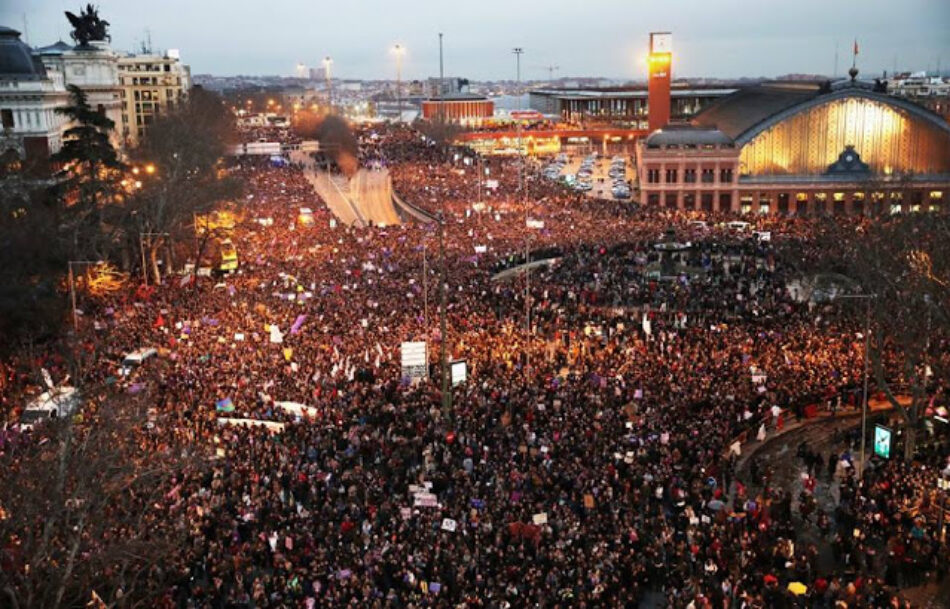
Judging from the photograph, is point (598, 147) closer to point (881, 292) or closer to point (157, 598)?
point (881, 292)

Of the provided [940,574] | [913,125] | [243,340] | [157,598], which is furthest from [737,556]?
[913,125]

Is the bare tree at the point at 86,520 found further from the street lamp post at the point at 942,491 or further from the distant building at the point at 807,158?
the distant building at the point at 807,158

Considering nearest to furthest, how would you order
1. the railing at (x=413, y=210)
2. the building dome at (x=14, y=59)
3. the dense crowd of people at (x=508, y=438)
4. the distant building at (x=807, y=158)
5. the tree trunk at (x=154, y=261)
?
1. the dense crowd of people at (x=508, y=438)
2. the tree trunk at (x=154, y=261)
3. the railing at (x=413, y=210)
4. the building dome at (x=14, y=59)
5. the distant building at (x=807, y=158)

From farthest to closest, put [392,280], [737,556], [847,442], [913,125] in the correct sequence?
[913,125]
[392,280]
[847,442]
[737,556]

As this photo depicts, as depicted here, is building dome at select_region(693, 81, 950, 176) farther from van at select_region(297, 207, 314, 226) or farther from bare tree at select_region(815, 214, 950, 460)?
bare tree at select_region(815, 214, 950, 460)

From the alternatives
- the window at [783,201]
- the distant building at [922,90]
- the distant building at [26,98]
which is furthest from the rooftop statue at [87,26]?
the distant building at [922,90]

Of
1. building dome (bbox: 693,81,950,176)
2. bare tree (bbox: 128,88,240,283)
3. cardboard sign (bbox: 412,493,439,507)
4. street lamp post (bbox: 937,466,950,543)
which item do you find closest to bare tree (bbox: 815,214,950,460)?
street lamp post (bbox: 937,466,950,543)
